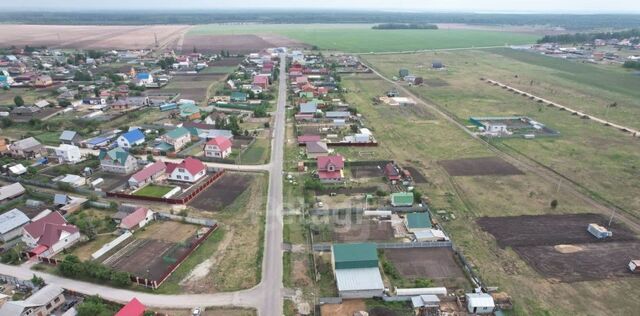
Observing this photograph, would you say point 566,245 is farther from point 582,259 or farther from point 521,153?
point 521,153

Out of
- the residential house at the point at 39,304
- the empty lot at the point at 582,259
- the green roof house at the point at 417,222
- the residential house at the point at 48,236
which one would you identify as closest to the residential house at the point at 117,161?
the residential house at the point at 48,236

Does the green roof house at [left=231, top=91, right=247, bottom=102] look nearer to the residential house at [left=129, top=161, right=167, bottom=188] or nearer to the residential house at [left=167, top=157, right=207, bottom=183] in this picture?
the residential house at [left=129, top=161, right=167, bottom=188]

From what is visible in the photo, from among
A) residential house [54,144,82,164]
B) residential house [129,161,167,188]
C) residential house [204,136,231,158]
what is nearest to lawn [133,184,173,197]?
residential house [129,161,167,188]

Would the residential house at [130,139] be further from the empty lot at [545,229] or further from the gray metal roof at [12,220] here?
the empty lot at [545,229]

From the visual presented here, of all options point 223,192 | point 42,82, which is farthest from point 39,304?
point 42,82

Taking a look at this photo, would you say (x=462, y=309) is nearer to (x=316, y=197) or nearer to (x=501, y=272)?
(x=501, y=272)
